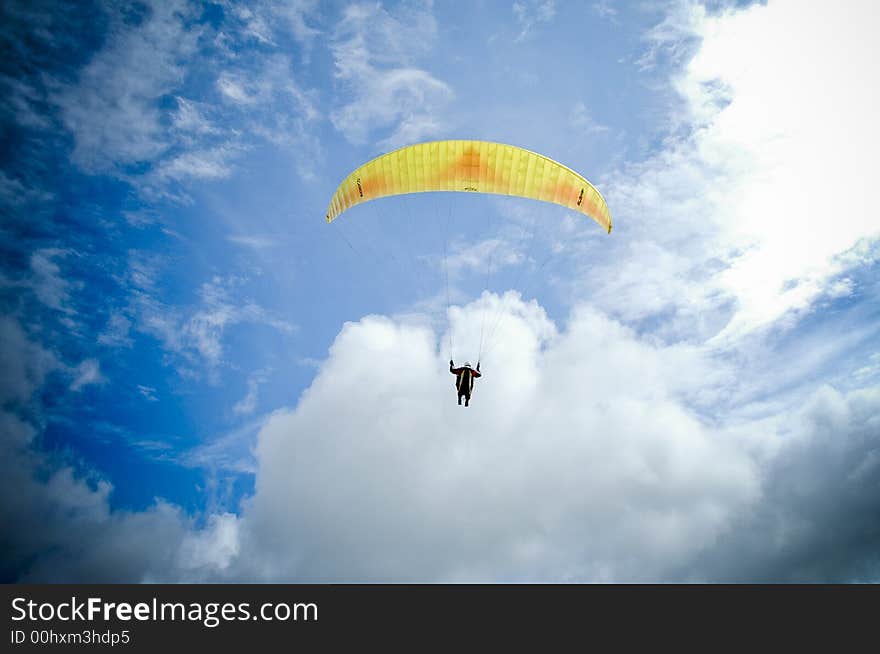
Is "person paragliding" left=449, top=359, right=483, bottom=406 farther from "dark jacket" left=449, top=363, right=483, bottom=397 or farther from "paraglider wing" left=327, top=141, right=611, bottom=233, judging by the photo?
"paraglider wing" left=327, top=141, right=611, bottom=233

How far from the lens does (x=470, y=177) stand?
2056cm

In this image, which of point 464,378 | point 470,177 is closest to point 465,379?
point 464,378

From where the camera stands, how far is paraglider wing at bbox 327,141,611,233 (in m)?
19.6

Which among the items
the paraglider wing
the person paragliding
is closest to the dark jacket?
the person paragliding

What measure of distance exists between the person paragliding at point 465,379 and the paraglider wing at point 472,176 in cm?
855

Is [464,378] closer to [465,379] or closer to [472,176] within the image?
[465,379]

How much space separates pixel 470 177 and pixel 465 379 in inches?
376

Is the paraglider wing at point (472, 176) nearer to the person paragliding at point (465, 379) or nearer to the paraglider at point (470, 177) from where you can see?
the paraglider at point (470, 177)
